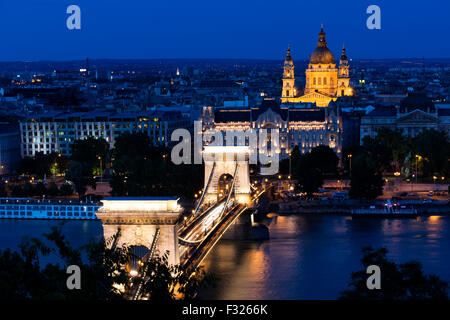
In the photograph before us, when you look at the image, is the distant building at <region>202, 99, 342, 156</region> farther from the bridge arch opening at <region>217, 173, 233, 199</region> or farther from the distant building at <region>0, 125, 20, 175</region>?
the bridge arch opening at <region>217, 173, 233, 199</region>

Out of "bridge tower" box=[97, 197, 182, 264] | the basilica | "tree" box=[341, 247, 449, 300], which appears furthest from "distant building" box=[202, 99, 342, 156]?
"tree" box=[341, 247, 449, 300]

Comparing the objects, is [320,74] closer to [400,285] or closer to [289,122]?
[289,122]

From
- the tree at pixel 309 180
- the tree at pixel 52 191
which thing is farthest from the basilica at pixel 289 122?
the tree at pixel 52 191

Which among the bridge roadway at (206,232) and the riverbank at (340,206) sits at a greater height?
the bridge roadway at (206,232)

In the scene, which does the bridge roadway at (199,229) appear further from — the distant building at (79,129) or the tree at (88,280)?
the distant building at (79,129)
